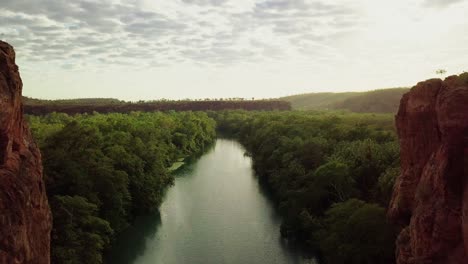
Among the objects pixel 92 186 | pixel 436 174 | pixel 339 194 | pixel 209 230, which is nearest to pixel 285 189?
pixel 209 230

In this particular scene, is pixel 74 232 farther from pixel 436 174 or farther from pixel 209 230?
pixel 436 174

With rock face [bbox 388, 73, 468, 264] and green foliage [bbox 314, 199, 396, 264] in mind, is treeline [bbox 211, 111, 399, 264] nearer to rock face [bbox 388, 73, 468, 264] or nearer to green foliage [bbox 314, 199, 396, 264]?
green foliage [bbox 314, 199, 396, 264]

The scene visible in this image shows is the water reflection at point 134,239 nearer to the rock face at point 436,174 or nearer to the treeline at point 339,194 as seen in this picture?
the treeline at point 339,194

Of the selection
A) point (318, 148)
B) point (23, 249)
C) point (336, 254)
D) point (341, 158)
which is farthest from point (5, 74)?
point (318, 148)

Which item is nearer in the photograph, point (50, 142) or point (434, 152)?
point (434, 152)

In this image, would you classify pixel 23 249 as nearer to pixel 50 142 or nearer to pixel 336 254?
pixel 336 254

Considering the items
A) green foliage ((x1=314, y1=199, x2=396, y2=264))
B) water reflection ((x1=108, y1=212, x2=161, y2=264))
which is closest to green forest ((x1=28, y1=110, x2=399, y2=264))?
green foliage ((x1=314, y1=199, x2=396, y2=264))
